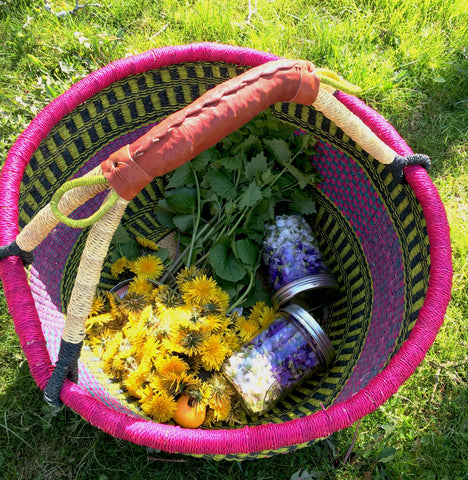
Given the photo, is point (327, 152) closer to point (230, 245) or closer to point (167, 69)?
point (230, 245)

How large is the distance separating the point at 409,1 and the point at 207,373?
1562mm

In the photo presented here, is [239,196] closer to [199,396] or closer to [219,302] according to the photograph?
[219,302]

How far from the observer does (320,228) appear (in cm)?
141

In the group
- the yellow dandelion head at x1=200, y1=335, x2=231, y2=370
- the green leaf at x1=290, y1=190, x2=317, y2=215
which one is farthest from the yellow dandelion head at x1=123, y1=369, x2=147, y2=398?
the green leaf at x1=290, y1=190, x2=317, y2=215

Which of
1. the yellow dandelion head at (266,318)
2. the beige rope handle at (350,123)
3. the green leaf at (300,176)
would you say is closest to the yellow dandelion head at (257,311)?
the yellow dandelion head at (266,318)

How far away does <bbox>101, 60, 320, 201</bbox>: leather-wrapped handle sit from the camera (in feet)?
2.61

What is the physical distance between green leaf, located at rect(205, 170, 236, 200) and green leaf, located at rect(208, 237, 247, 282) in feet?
0.40

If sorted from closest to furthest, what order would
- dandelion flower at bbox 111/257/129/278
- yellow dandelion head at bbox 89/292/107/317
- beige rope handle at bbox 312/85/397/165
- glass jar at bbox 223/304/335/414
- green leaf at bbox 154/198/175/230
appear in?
beige rope handle at bbox 312/85/397/165
glass jar at bbox 223/304/335/414
yellow dandelion head at bbox 89/292/107/317
dandelion flower at bbox 111/257/129/278
green leaf at bbox 154/198/175/230

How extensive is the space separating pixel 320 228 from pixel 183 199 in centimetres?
41

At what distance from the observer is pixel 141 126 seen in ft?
4.38

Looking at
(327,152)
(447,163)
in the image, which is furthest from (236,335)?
(447,163)

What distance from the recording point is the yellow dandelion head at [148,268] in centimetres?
122

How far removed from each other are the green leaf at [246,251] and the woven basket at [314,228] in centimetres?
25

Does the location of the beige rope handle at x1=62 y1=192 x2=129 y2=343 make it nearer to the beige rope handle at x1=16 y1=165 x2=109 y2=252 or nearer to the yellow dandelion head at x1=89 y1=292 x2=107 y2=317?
the beige rope handle at x1=16 y1=165 x2=109 y2=252
